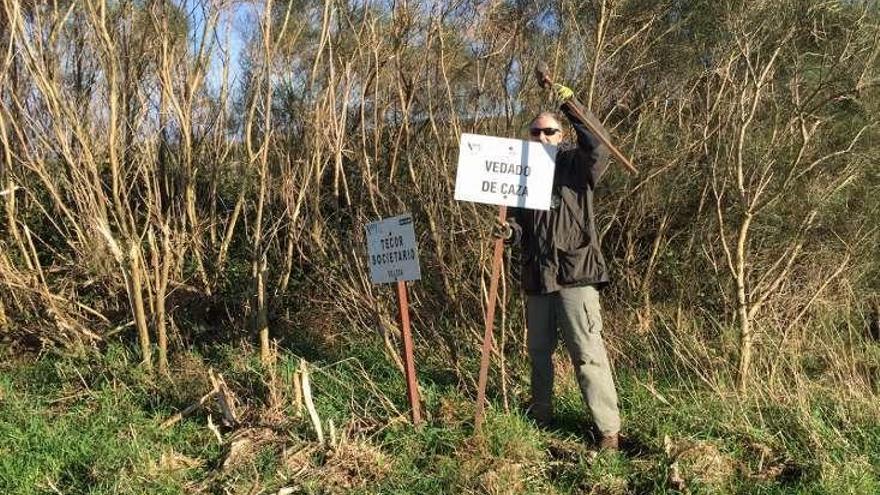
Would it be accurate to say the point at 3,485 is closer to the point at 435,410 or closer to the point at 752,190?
the point at 435,410

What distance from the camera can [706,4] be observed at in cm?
542

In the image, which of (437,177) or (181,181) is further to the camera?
(181,181)

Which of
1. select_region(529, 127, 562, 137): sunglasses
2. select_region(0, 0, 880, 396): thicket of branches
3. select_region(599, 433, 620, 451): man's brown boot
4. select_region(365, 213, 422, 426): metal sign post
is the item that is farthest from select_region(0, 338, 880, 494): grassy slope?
select_region(529, 127, 562, 137): sunglasses

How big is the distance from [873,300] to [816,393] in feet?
6.02

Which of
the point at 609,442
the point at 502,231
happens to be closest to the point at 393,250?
the point at 502,231

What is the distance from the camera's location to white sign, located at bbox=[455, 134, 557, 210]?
3.90 meters

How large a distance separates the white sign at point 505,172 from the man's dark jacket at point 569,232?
165 mm

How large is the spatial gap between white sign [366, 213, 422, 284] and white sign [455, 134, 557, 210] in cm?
37

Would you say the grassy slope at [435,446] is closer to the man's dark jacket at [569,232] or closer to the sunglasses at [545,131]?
the man's dark jacket at [569,232]

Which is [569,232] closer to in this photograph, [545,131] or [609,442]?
[545,131]

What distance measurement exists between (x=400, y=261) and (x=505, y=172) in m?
0.73

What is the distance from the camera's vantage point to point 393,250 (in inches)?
164

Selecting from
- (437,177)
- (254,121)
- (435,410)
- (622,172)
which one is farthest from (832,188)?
(254,121)

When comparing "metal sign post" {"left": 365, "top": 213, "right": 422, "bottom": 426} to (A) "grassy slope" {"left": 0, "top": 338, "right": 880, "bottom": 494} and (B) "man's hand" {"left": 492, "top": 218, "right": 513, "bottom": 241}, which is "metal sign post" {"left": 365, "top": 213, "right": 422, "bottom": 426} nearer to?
(A) "grassy slope" {"left": 0, "top": 338, "right": 880, "bottom": 494}
